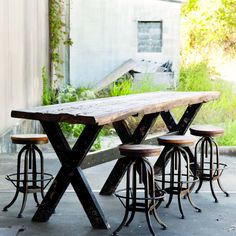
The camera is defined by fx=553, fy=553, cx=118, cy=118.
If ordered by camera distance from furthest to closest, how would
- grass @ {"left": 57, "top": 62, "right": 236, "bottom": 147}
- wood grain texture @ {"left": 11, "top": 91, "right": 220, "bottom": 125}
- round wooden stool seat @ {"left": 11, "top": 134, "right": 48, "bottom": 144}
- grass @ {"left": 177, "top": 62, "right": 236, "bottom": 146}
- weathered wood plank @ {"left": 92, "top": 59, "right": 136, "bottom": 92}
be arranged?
weathered wood plank @ {"left": 92, "top": 59, "right": 136, "bottom": 92}, grass @ {"left": 177, "top": 62, "right": 236, "bottom": 146}, grass @ {"left": 57, "top": 62, "right": 236, "bottom": 147}, round wooden stool seat @ {"left": 11, "top": 134, "right": 48, "bottom": 144}, wood grain texture @ {"left": 11, "top": 91, "right": 220, "bottom": 125}

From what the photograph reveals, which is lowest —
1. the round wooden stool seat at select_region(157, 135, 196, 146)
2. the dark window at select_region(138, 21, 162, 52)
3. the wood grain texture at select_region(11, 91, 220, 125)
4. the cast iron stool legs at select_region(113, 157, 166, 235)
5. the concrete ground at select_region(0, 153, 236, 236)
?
the concrete ground at select_region(0, 153, 236, 236)

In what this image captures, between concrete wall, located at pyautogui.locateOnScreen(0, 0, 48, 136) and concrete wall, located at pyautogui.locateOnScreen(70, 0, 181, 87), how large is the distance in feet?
4.51

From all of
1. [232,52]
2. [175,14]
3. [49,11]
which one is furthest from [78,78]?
[232,52]

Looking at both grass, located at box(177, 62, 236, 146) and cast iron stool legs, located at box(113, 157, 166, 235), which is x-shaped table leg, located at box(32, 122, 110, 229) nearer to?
cast iron stool legs, located at box(113, 157, 166, 235)

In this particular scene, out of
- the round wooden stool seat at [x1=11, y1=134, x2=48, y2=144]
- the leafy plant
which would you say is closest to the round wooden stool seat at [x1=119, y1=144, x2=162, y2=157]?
the round wooden stool seat at [x1=11, y1=134, x2=48, y2=144]

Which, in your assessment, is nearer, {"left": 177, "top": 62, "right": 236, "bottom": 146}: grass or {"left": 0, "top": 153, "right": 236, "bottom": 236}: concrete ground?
{"left": 0, "top": 153, "right": 236, "bottom": 236}: concrete ground

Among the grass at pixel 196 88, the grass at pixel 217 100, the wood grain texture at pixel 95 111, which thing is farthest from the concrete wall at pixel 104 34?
the wood grain texture at pixel 95 111

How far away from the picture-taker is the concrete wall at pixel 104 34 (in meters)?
11.8

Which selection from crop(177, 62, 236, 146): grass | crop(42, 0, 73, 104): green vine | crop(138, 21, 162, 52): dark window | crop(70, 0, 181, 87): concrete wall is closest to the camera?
crop(177, 62, 236, 146): grass

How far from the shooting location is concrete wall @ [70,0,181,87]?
1177cm

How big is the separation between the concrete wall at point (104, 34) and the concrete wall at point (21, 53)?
1.38 metres

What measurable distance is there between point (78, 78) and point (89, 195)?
757 cm

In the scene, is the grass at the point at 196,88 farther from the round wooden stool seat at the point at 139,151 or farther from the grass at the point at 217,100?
the round wooden stool seat at the point at 139,151

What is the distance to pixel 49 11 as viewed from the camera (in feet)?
35.7
